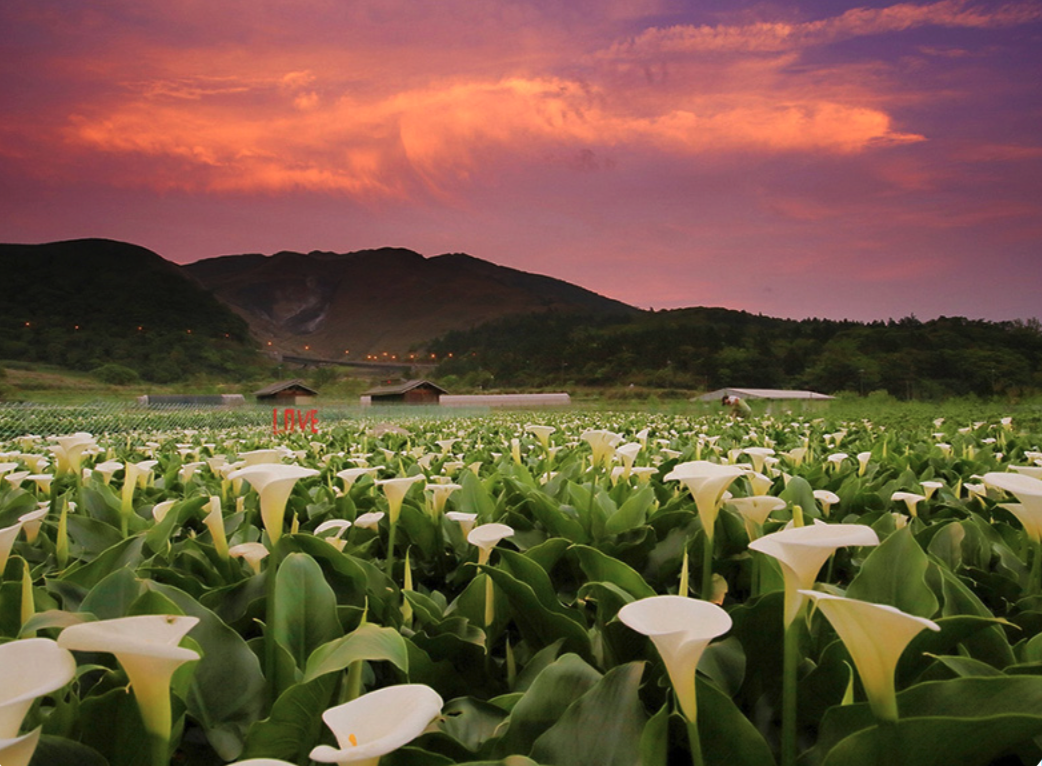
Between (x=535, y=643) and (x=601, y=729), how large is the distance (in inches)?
16.6

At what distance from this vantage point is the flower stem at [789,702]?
2.55 feet

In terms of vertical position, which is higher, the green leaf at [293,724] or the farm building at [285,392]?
the green leaf at [293,724]

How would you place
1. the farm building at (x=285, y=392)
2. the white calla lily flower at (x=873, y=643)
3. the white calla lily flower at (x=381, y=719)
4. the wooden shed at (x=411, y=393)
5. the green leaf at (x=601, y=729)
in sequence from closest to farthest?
1. the white calla lily flower at (x=381, y=719)
2. the white calla lily flower at (x=873, y=643)
3. the green leaf at (x=601, y=729)
4. the farm building at (x=285, y=392)
5. the wooden shed at (x=411, y=393)

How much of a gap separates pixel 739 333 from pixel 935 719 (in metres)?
56.6

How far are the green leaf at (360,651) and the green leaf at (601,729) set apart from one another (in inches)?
8.2

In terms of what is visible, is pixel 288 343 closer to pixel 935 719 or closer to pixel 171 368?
pixel 171 368

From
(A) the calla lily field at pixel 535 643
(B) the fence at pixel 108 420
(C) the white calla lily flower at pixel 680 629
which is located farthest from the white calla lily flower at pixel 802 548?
(B) the fence at pixel 108 420

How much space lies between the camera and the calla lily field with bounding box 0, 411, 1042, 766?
658mm

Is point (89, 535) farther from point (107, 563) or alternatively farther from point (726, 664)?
point (726, 664)

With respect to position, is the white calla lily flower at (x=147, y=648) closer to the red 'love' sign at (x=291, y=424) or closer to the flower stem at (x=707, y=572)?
A: the flower stem at (x=707, y=572)

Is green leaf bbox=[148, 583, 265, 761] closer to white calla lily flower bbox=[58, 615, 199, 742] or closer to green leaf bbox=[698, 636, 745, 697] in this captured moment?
white calla lily flower bbox=[58, 615, 199, 742]

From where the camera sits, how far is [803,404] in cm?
1775

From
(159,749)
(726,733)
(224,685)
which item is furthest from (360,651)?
(726,733)

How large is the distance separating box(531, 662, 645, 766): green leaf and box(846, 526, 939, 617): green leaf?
453 millimetres
